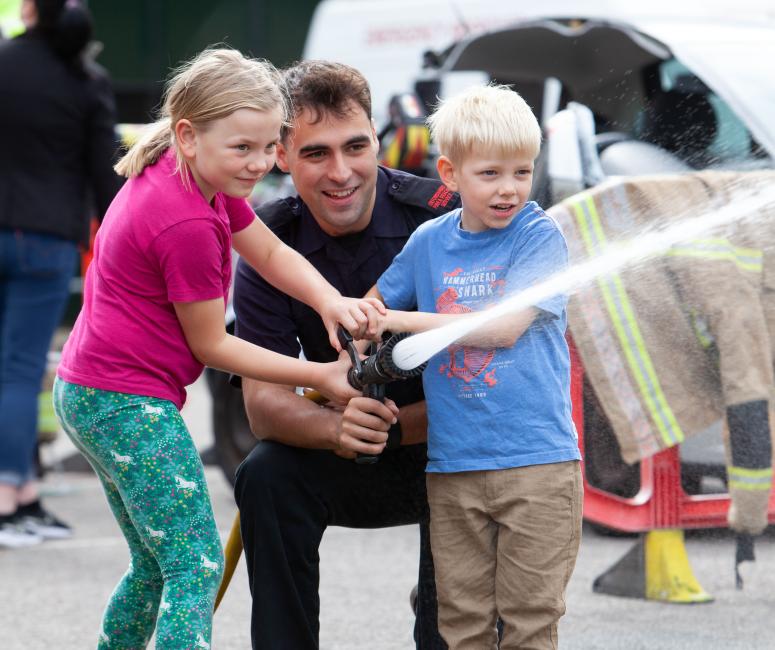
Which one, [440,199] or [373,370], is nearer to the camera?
[373,370]

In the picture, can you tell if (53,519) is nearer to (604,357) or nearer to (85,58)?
(85,58)

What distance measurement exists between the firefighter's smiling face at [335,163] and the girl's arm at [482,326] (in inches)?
19.5

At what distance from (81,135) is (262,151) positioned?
259 centimetres

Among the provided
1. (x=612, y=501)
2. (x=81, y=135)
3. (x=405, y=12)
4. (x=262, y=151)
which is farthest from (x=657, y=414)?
(x=405, y=12)

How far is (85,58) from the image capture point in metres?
5.32

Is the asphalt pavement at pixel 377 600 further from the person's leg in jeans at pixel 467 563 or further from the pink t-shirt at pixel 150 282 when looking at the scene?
the pink t-shirt at pixel 150 282

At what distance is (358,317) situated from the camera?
2.90 m

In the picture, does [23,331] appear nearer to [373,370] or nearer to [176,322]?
[176,322]

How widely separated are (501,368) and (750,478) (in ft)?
2.85

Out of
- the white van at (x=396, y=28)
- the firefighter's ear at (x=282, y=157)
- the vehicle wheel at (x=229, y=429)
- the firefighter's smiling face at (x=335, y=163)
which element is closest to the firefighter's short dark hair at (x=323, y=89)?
the firefighter's smiling face at (x=335, y=163)

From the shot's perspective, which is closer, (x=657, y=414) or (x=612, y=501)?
(x=657, y=414)

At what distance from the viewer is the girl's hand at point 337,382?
2.94 m

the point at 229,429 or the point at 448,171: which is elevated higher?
the point at 448,171

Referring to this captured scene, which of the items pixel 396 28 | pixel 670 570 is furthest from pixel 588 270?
pixel 396 28
